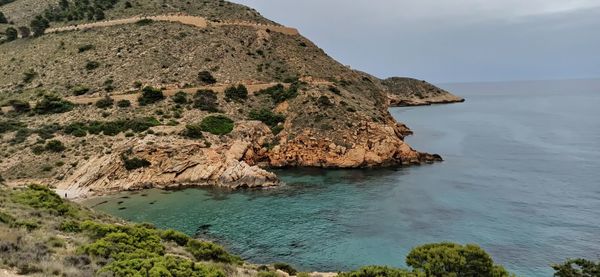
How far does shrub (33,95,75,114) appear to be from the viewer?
175 feet

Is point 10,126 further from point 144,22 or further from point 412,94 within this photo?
point 412,94

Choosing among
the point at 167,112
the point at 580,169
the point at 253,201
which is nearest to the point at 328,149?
the point at 253,201

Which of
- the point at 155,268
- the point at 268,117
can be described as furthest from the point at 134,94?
the point at 155,268

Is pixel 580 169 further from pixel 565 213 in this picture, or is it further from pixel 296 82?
pixel 296 82

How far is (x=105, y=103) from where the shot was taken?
54.5 m

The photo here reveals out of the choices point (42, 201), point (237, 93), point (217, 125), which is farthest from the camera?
point (237, 93)

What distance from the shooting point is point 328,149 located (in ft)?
180

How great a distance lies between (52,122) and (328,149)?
115ft

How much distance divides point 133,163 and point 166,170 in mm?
3562

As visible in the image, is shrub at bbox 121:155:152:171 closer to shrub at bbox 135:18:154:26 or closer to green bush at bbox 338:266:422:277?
green bush at bbox 338:266:422:277

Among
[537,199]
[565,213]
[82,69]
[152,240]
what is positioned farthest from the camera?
[82,69]

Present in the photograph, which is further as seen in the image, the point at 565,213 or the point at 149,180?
the point at 149,180

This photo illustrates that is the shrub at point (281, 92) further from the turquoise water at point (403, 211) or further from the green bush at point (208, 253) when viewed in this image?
the green bush at point (208, 253)

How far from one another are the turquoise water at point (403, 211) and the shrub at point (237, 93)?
55.6 ft
